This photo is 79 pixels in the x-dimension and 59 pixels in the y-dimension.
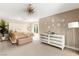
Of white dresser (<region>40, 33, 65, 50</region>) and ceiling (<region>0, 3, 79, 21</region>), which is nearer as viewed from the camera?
ceiling (<region>0, 3, 79, 21</region>)

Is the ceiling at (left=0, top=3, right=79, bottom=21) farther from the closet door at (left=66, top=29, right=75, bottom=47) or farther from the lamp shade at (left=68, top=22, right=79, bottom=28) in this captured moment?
the closet door at (left=66, top=29, right=75, bottom=47)

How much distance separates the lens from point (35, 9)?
6.38 ft

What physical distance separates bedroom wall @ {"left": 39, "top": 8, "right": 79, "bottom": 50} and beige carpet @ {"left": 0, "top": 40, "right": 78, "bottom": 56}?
0.22m

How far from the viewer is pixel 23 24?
2.00m

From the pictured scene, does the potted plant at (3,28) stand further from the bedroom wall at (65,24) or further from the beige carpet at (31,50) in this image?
the bedroom wall at (65,24)

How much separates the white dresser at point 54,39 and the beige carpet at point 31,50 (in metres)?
0.10

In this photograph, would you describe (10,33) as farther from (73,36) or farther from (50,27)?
(73,36)

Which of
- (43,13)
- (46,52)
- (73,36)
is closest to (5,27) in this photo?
(43,13)

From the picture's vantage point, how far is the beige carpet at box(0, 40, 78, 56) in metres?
1.92

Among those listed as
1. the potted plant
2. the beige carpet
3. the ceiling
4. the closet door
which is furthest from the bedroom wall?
the potted plant

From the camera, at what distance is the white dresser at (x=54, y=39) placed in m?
1.99

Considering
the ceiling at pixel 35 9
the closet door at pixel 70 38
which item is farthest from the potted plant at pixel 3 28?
the closet door at pixel 70 38

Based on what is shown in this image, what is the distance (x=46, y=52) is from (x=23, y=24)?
34.2 inches

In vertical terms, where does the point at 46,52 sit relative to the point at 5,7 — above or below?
below
